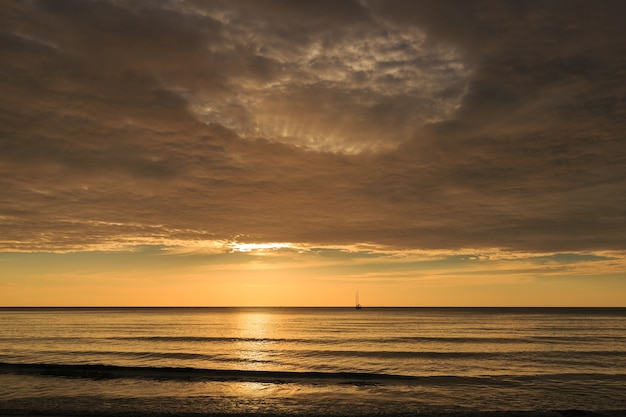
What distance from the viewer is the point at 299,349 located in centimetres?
5634

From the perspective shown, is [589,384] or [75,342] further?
[75,342]

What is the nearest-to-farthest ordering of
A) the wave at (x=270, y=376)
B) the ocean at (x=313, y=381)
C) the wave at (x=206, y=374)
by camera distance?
the ocean at (x=313, y=381) < the wave at (x=270, y=376) < the wave at (x=206, y=374)

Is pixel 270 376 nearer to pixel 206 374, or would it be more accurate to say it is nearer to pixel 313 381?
pixel 313 381

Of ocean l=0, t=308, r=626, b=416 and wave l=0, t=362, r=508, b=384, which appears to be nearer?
ocean l=0, t=308, r=626, b=416

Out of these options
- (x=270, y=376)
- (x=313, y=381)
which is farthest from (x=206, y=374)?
(x=313, y=381)

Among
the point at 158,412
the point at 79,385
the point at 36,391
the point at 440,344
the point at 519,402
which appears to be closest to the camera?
the point at 158,412

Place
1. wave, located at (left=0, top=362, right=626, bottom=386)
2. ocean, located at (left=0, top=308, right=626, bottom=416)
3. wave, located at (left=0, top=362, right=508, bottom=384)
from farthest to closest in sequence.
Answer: wave, located at (left=0, top=362, right=508, bottom=384)
wave, located at (left=0, top=362, right=626, bottom=386)
ocean, located at (left=0, top=308, right=626, bottom=416)

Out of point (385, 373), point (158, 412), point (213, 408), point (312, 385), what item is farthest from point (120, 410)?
point (385, 373)

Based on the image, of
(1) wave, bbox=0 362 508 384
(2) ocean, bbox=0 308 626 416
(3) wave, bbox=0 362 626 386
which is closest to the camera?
(2) ocean, bbox=0 308 626 416

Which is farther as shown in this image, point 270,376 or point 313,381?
Result: point 270,376

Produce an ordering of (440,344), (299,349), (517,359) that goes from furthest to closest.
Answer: (440,344) → (299,349) → (517,359)

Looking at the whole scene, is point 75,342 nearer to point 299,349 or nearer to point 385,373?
point 299,349

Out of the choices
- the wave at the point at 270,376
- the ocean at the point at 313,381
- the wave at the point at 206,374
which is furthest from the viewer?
the wave at the point at 206,374

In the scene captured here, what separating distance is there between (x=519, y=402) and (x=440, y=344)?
3648cm
